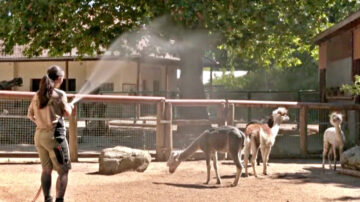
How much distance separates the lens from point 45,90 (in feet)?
19.1

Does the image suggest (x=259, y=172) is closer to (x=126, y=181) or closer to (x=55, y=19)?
(x=126, y=181)

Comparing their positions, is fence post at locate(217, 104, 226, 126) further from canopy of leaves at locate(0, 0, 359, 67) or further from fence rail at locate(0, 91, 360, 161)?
canopy of leaves at locate(0, 0, 359, 67)

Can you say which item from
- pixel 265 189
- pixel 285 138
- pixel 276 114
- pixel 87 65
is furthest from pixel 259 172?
pixel 87 65

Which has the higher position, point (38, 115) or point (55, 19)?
point (55, 19)

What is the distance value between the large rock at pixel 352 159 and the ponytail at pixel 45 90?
6.22 meters

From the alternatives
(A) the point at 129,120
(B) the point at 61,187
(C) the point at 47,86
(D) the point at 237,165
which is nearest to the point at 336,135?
(D) the point at 237,165

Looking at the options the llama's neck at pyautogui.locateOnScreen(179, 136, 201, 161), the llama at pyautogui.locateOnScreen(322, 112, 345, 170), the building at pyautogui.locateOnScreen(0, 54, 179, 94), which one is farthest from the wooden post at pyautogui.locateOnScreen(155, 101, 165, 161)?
the building at pyautogui.locateOnScreen(0, 54, 179, 94)

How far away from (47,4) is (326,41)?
1016 centimetres

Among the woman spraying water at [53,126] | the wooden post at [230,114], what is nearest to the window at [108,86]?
the wooden post at [230,114]

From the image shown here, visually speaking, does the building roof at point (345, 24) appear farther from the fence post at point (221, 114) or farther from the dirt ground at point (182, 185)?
the dirt ground at point (182, 185)

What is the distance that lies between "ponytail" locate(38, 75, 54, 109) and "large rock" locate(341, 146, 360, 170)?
622 centimetres

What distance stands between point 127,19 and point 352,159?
903cm

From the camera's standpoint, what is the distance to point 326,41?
1850cm

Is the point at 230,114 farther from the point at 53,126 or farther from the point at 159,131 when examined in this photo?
the point at 53,126
